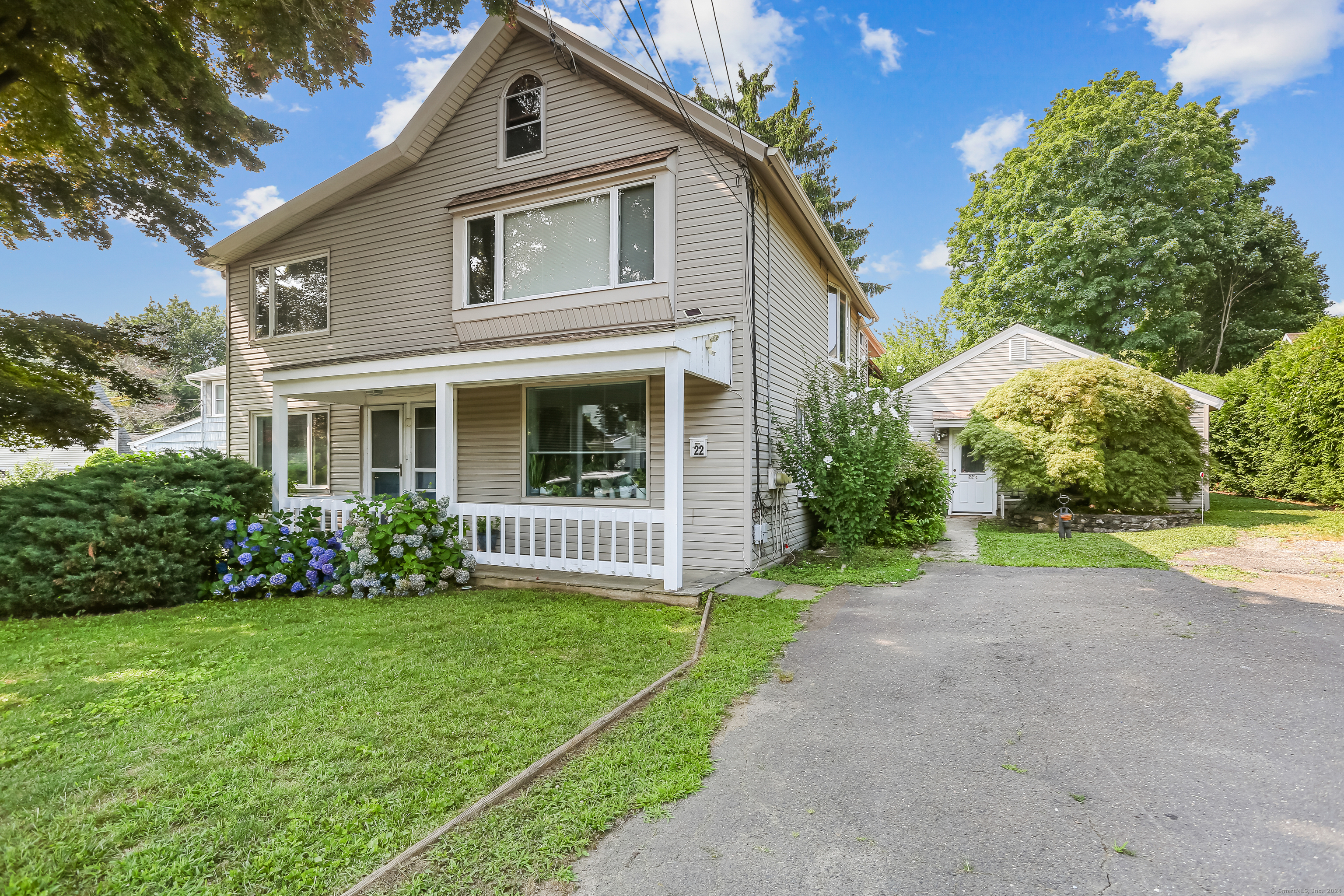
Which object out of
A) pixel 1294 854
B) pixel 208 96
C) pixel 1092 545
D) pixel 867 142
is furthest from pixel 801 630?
pixel 867 142

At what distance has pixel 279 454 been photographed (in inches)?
343

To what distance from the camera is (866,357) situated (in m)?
17.5

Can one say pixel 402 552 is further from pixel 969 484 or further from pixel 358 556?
pixel 969 484

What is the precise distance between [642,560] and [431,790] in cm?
504

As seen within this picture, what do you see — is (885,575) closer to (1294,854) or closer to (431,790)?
(1294,854)

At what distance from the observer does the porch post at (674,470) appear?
639 cm

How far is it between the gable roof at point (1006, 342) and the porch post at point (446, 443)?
428 inches

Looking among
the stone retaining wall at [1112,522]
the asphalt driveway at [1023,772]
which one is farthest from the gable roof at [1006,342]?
the asphalt driveway at [1023,772]

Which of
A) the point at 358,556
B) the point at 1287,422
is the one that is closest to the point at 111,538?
the point at 358,556

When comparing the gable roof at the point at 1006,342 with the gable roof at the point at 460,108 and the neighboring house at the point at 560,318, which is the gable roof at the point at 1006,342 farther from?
the neighboring house at the point at 560,318

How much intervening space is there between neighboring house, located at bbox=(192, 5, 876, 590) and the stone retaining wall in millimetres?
6189

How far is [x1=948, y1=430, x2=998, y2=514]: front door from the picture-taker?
15.5 meters

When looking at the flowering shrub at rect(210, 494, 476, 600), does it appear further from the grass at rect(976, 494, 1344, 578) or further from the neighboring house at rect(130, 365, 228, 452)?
the neighboring house at rect(130, 365, 228, 452)

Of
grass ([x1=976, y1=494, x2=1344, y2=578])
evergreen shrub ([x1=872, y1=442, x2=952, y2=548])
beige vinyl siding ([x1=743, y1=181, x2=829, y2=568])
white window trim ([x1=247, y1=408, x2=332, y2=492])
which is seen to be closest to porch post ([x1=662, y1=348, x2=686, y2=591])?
beige vinyl siding ([x1=743, y1=181, x2=829, y2=568])
